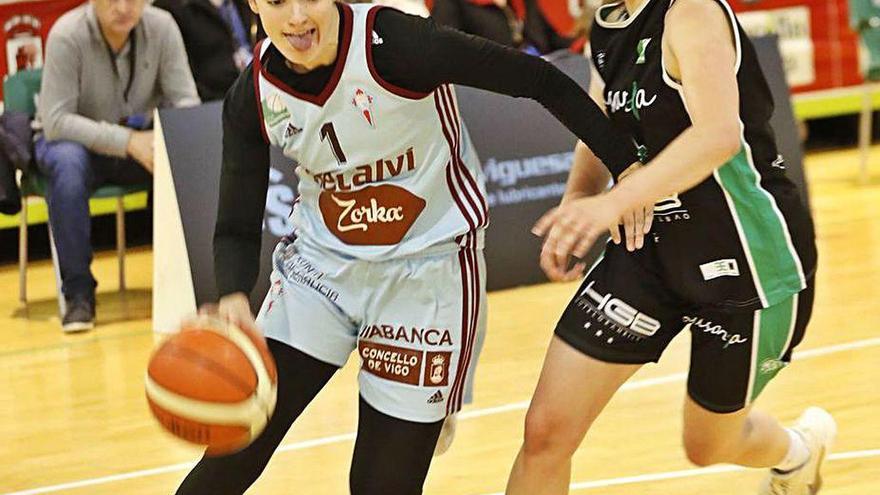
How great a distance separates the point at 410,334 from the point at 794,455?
1293mm

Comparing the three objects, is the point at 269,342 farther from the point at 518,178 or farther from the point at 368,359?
the point at 518,178

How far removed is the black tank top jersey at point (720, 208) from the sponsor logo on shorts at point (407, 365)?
54 centimetres

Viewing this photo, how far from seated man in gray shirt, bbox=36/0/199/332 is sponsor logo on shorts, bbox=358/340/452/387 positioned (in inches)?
162

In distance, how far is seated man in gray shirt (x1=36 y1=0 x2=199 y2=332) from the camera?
7418mm

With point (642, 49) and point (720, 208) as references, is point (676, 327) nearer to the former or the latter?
point (720, 208)

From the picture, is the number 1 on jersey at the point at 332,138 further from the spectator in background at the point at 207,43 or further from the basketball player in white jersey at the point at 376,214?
the spectator in background at the point at 207,43

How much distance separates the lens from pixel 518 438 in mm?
5266

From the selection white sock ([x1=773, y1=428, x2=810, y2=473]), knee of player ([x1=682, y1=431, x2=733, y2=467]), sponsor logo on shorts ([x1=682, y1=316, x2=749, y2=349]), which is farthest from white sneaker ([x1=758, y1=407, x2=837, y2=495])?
sponsor logo on shorts ([x1=682, y1=316, x2=749, y2=349])

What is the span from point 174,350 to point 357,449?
59 cm

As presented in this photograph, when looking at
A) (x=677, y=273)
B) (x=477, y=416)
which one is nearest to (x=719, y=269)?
(x=677, y=273)

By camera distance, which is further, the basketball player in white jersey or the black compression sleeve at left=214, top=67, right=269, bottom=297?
the black compression sleeve at left=214, top=67, right=269, bottom=297

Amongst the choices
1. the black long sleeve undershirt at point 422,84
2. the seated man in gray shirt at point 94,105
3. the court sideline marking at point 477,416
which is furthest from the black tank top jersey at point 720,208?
the seated man in gray shirt at point 94,105

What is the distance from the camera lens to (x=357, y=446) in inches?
139

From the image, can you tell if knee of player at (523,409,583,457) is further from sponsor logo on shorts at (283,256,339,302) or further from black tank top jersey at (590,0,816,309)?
sponsor logo on shorts at (283,256,339,302)
